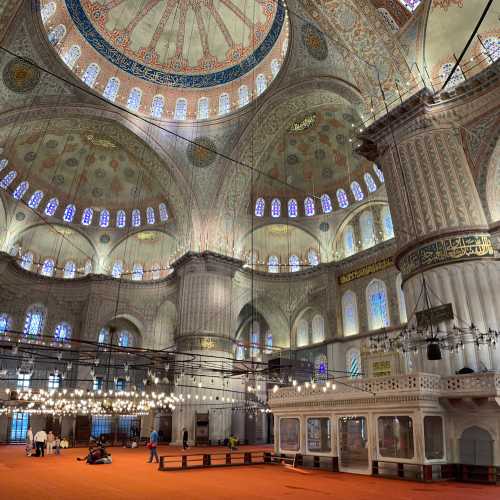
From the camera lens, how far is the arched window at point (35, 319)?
78.4ft

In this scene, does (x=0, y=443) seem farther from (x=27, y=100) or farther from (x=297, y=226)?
(x=297, y=226)

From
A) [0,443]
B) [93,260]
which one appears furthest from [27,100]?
[0,443]

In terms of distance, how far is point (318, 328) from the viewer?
23.6 metres

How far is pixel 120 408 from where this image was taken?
21062 mm

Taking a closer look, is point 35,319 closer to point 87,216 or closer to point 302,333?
point 87,216

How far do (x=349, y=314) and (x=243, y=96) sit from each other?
12.1m

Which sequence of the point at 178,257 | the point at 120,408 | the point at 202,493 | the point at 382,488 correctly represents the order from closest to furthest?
1. the point at 202,493
2. the point at 382,488
3. the point at 120,408
4. the point at 178,257

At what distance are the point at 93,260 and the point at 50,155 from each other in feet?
20.5

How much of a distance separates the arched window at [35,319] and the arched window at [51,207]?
5167 millimetres

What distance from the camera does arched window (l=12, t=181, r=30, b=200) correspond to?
2338cm

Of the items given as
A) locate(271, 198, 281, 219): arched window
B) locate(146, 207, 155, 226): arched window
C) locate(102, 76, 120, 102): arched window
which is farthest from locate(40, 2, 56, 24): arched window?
locate(271, 198, 281, 219): arched window

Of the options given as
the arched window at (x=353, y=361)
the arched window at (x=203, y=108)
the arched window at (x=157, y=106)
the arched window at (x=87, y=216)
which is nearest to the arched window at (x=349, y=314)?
the arched window at (x=353, y=361)

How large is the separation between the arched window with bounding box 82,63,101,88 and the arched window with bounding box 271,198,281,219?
11.1 metres

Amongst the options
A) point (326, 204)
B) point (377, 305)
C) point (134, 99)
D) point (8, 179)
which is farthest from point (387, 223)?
Answer: point (8, 179)
